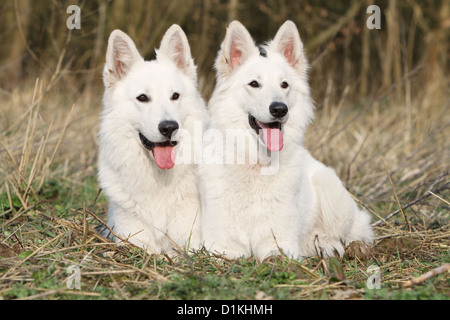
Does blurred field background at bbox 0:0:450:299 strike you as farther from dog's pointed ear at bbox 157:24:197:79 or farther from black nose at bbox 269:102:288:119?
dog's pointed ear at bbox 157:24:197:79

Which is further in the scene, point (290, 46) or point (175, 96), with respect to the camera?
point (290, 46)

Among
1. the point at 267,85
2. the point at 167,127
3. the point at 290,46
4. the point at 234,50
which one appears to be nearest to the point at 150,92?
the point at 167,127

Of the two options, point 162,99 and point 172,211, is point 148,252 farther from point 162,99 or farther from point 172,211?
point 162,99

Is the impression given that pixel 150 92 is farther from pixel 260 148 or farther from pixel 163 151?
pixel 260 148

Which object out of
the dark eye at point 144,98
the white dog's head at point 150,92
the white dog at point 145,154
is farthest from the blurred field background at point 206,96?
the dark eye at point 144,98

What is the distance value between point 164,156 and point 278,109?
96 cm

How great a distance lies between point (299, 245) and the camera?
4211 mm

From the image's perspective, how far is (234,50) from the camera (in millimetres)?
4180

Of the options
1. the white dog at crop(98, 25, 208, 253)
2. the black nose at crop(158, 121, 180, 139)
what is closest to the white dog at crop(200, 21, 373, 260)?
the white dog at crop(98, 25, 208, 253)

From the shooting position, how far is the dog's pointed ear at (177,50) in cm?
420

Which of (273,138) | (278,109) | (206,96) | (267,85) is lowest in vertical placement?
(206,96)

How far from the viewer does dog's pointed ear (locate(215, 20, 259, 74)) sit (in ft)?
13.3

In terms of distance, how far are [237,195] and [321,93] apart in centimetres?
584

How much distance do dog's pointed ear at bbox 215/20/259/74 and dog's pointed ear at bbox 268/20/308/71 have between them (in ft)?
0.63
